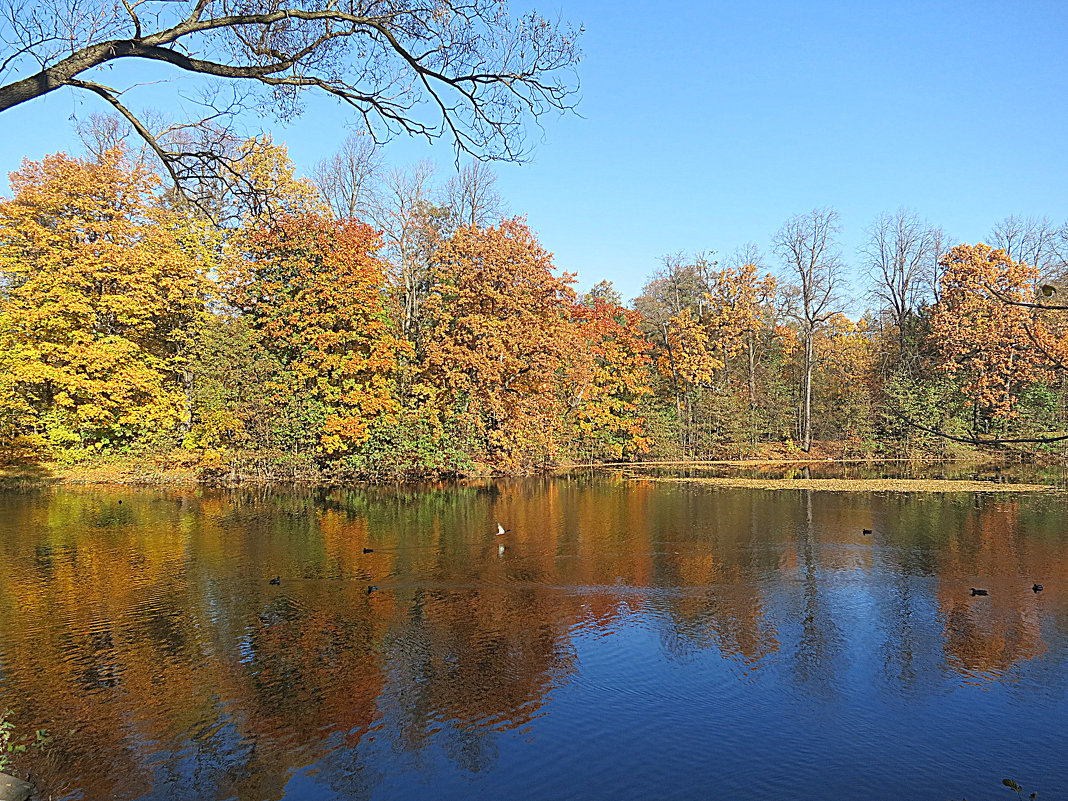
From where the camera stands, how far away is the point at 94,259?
90.4ft

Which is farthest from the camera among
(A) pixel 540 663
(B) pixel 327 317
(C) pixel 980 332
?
(C) pixel 980 332

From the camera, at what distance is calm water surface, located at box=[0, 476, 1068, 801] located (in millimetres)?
6445

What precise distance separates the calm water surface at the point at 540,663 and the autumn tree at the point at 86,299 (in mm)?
11784

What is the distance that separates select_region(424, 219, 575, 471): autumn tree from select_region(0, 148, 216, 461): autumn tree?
990cm

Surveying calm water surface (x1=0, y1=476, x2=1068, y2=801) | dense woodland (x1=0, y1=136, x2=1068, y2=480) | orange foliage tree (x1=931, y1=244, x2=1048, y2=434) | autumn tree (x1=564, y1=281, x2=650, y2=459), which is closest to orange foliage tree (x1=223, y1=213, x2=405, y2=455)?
dense woodland (x1=0, y1=136, x2=1068, y2=480)

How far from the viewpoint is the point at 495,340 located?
29469mm

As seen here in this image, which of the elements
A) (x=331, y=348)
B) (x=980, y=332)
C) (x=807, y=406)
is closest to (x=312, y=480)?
(x=331, y=348)

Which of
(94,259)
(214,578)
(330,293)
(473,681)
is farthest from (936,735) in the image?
(94,259)

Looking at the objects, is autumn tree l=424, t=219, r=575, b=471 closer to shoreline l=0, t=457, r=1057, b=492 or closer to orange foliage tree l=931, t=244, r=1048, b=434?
shoreline l=0, t=457, r=1057, b=492

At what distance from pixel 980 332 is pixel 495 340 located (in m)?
22.2

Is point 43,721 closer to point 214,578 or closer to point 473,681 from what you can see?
point 473,681

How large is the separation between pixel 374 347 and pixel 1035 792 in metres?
25.7

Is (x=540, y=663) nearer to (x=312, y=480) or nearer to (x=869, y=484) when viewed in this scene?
(x=869, y=484)

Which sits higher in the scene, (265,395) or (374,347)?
(374,347)
